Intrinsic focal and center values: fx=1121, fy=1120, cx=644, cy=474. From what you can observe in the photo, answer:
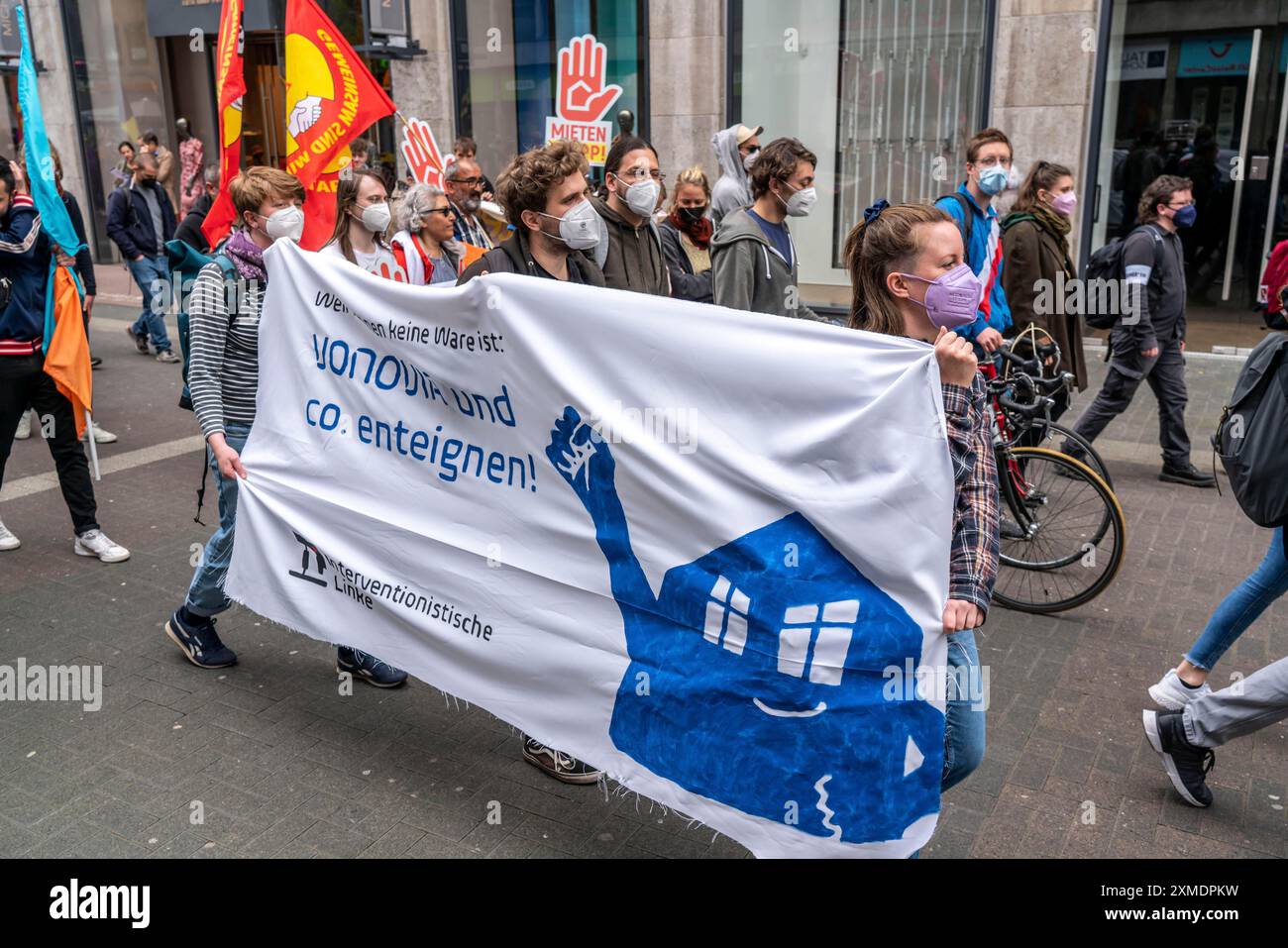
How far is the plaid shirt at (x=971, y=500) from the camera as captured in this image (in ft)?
9.23

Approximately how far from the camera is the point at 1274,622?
5234 millimetres

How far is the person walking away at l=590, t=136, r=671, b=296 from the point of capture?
5.18m

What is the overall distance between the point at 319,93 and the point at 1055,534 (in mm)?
4668

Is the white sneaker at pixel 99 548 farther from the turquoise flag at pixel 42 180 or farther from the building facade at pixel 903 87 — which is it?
the building facade at pixel 903 87

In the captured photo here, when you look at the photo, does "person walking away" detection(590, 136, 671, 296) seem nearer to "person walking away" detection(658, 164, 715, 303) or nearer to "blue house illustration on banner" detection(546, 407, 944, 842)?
"person walking away" detection(658, 164, 715, 303)

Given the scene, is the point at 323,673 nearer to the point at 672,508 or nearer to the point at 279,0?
the point at 672,508

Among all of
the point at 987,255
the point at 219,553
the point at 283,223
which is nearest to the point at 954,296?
the point at 283,223

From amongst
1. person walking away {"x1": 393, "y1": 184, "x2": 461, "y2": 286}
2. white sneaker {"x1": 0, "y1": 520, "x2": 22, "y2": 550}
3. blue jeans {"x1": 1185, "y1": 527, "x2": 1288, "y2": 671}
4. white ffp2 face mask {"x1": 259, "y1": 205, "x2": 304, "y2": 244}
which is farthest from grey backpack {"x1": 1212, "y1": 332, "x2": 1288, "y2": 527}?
white sneaker {"x1": 0, "y1": 520, "x2": 22, "y2": 550}

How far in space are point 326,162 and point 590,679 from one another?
13.4 ft

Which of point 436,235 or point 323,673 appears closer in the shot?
point 323,673

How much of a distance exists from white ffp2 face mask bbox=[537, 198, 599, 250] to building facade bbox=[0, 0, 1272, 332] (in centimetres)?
820

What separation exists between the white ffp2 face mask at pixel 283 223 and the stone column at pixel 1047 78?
8.52m

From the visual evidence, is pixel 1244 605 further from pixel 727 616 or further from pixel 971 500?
pixel 727 616
